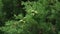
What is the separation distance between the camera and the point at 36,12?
1.48 metres

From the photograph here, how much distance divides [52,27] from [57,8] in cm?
18

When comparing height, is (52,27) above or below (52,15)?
below

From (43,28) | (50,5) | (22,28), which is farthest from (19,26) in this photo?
(50,5)

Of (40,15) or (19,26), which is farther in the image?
(19,26)

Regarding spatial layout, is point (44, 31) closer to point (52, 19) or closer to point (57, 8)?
point (52, 19)

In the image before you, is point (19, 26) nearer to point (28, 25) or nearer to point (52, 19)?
point (28, 25)

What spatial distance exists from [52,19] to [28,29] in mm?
227

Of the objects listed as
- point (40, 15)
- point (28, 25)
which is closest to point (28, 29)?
point (28, 25)

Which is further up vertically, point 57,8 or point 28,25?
point 57,8

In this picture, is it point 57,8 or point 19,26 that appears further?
point 19,26

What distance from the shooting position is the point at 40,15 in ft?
4.93

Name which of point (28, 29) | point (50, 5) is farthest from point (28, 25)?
point (50, 5)

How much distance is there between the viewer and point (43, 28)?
155cm

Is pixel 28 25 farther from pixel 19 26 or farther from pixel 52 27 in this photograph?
pixel 52 27
